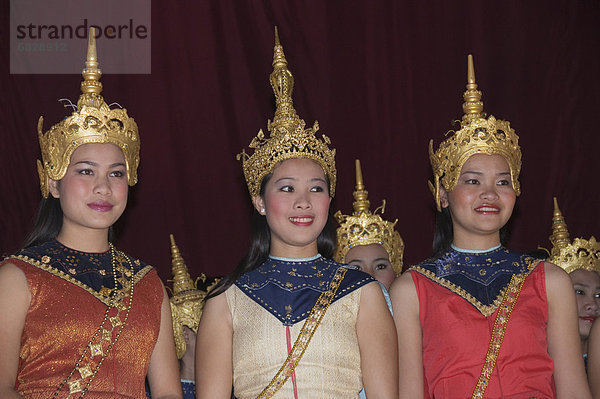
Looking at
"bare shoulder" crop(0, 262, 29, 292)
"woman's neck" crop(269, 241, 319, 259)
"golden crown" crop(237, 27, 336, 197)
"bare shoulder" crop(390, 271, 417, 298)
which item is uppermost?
"golden crown" crop(237, 27, 336, 197)

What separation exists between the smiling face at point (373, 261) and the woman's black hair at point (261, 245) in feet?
2.33

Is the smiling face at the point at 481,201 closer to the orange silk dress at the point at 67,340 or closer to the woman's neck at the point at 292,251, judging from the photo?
the woman's neck at the point at 292,251

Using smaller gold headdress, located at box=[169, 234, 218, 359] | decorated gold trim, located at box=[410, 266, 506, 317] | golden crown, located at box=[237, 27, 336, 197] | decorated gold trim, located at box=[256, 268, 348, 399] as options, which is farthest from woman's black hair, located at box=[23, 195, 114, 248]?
decorated gold trim, located at box=[410, 266, 506, 317]

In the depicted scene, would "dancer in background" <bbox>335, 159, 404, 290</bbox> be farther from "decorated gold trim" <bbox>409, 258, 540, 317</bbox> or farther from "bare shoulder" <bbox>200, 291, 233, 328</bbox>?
"bare shoulder" <bbox>200, 291, 233, 328</bbox>

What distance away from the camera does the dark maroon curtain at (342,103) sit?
199 inches

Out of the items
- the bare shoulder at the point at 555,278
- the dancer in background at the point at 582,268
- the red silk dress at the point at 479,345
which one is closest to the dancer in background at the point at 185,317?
the red silk dress at the point at 479,345

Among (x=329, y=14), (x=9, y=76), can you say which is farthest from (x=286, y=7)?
(x=9, y=76)

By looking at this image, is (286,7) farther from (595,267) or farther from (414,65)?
(595,267)

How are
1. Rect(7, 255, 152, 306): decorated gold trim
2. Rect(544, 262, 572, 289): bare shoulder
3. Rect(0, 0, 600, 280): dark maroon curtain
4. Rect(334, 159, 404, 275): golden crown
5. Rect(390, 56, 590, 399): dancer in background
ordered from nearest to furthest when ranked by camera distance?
Rect(7, 255, 152, 306): decorated gold trim
Rect(390, 56, 590, 399): dancer in background
Rect(544, 262, 572, 289): bare shoulder
Rect(334, 159, 404, 275): golden crown
Rect(0, 0, 600, 280): dark maroon curtain

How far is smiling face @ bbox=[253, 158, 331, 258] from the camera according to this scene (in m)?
3.42

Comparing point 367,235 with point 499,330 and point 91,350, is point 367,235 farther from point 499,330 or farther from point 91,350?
point 91,350

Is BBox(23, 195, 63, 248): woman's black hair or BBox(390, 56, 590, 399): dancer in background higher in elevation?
BBox(23, 195, 63, 248): woman's black hair

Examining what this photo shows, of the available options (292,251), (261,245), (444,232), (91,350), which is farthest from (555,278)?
(91,350)

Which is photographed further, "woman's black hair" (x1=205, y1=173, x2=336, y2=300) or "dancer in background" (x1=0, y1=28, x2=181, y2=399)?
"woman's black hair" (x1=205, y1=173, x2=336, y2=300)
